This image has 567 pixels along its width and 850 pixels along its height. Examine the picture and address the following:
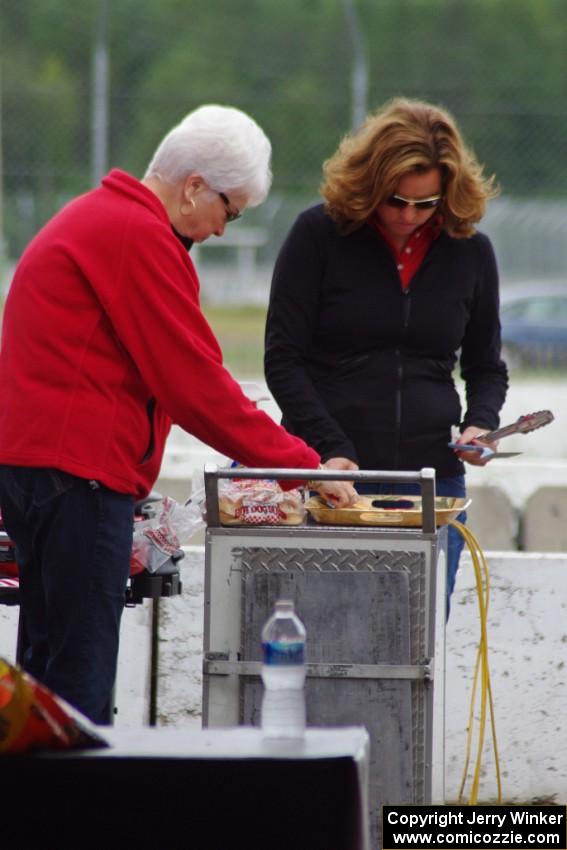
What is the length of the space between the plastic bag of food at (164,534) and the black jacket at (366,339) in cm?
40

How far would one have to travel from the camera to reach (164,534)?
387cm

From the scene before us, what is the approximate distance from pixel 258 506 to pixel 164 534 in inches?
13.3

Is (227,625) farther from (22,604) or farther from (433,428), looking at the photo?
(433,428)

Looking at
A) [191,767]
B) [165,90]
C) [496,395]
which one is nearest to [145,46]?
[165,90]

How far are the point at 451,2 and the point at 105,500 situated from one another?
30.6 m

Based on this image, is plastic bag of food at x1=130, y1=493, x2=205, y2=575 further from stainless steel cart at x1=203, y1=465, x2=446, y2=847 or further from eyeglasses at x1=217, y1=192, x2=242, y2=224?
eyeglasses at x1=217, y1=192, x2=242, y2=224

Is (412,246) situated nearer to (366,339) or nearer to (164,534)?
(366,339)

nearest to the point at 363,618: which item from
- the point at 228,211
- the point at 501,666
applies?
the point at 228,211

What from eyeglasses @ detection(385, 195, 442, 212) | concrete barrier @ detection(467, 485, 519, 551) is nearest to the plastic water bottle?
eyeglasses @ detection(385, 195, 442, 212)

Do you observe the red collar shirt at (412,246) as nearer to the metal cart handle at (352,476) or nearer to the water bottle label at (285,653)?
the metal cart handle at (352,476)

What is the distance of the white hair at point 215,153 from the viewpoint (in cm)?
356

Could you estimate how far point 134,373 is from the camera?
3.50 m

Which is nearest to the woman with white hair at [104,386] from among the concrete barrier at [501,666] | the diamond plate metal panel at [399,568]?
the diamond plate metal panel at [399,568]

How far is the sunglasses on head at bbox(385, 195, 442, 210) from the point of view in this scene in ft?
13.1
